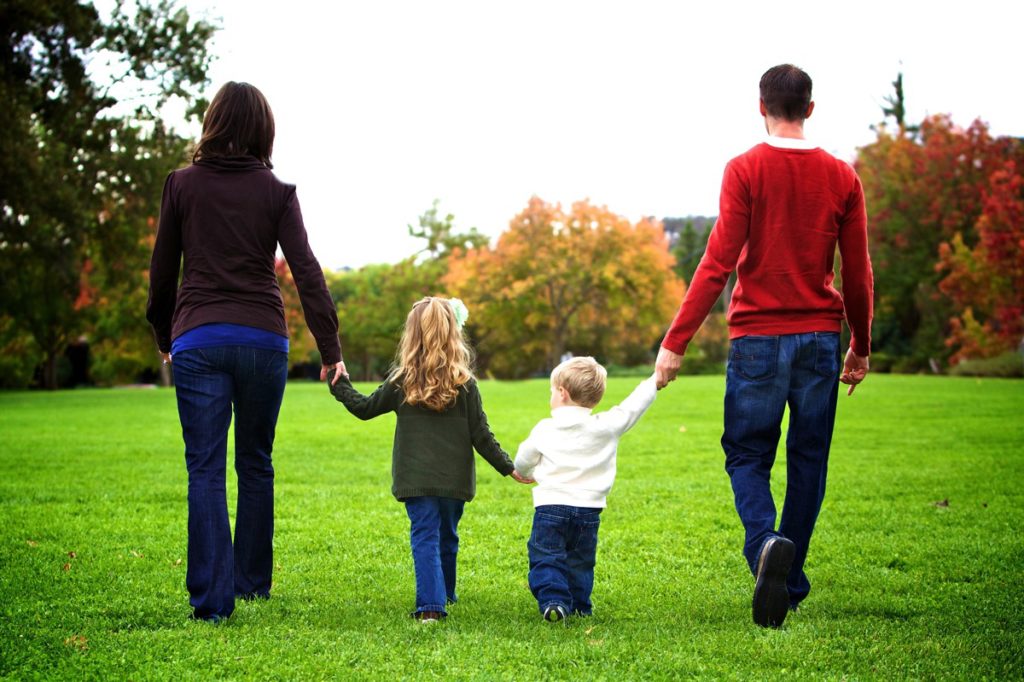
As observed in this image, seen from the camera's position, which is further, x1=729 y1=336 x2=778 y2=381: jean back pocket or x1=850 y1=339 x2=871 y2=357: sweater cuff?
x1=850 y1=339 x2=871 y2=357: sweater cuff

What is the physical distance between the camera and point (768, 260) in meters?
4.37

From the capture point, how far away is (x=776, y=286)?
4359 mm

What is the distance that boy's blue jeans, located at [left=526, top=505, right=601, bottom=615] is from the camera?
4.50 metres

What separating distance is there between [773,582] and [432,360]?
180 centimetres

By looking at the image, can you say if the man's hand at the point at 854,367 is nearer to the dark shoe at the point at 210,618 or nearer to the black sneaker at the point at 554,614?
the black sneaker at the point at 554,614

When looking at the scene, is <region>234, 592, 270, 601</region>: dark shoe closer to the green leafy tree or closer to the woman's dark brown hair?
the woman's dark brown hair

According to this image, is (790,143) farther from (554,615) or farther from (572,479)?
(554,615)

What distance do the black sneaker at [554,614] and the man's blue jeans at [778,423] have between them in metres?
0.86

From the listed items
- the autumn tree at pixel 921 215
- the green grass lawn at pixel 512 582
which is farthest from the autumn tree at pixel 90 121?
the autumn tree at pixel 921 215

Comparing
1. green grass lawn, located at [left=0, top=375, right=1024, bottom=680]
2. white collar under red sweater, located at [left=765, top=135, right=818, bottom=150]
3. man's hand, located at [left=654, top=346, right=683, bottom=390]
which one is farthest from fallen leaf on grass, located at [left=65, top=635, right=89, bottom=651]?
white collar under red sweater, located at [left=765, top=135, right=818, bottom=150]

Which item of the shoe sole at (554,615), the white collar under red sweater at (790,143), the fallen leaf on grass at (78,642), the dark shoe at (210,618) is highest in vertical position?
the white collar under red sweater at (790,143)

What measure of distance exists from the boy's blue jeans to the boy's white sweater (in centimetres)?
A: 6

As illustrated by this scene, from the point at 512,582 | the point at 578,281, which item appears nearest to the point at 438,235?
the point at 578,281

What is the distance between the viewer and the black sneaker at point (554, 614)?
443 cm
